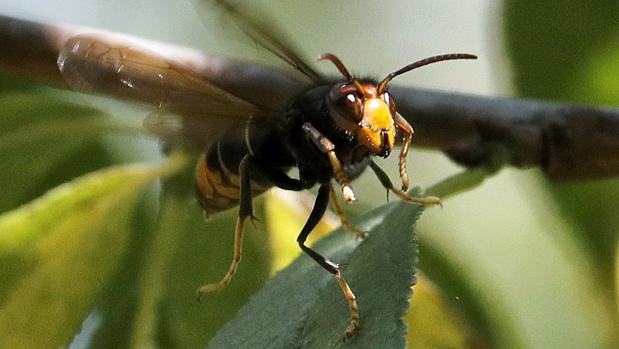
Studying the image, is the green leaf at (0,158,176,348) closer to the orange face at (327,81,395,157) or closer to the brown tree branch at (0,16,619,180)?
the brown tree branch at (0,16,619,180)

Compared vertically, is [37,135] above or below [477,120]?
below

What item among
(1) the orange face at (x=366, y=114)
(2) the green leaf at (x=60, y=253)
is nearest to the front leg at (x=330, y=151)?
(1) the orange face at (x=366, y=114)

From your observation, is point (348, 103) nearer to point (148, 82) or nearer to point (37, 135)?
point (148, 82)

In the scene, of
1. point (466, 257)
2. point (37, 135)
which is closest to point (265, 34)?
point (37, 135)


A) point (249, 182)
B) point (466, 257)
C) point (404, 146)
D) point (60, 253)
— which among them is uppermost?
point (404, 146)

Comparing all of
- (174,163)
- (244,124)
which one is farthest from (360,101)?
(174,163)

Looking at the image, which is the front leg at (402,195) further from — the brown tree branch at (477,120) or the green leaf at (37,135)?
the green leaf at (37,135)
